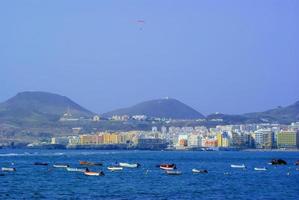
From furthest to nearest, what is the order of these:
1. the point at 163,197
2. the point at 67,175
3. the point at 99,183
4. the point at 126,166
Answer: the point at 126,166 → the point at 67,175 → the point at 99,183 → the point at 163,197

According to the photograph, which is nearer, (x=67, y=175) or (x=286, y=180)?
(x=286, y=180)

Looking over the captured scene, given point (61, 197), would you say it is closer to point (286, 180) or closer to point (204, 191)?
point (204, 191)

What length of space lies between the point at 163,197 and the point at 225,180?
17.8 meters

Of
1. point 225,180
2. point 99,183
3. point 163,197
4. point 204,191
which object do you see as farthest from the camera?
point 225,180

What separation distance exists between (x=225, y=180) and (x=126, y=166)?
2530 centimetres

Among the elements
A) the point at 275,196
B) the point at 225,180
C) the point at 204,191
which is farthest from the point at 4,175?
the point at 275,196

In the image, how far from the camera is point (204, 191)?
178 feet

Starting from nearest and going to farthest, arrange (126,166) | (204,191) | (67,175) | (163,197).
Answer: (163,197)
(204,191)
(67,175)
(126,166)

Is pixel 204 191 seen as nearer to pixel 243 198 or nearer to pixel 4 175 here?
pixel 243 198

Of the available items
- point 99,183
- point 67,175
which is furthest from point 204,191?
point 67,175

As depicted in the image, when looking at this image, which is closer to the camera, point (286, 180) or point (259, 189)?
point (259, 189)

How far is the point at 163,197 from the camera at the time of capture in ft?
160

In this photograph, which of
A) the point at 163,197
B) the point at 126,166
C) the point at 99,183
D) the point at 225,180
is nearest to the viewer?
the point at 163,197

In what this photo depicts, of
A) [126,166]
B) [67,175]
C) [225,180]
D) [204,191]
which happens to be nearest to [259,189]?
[204,191]
